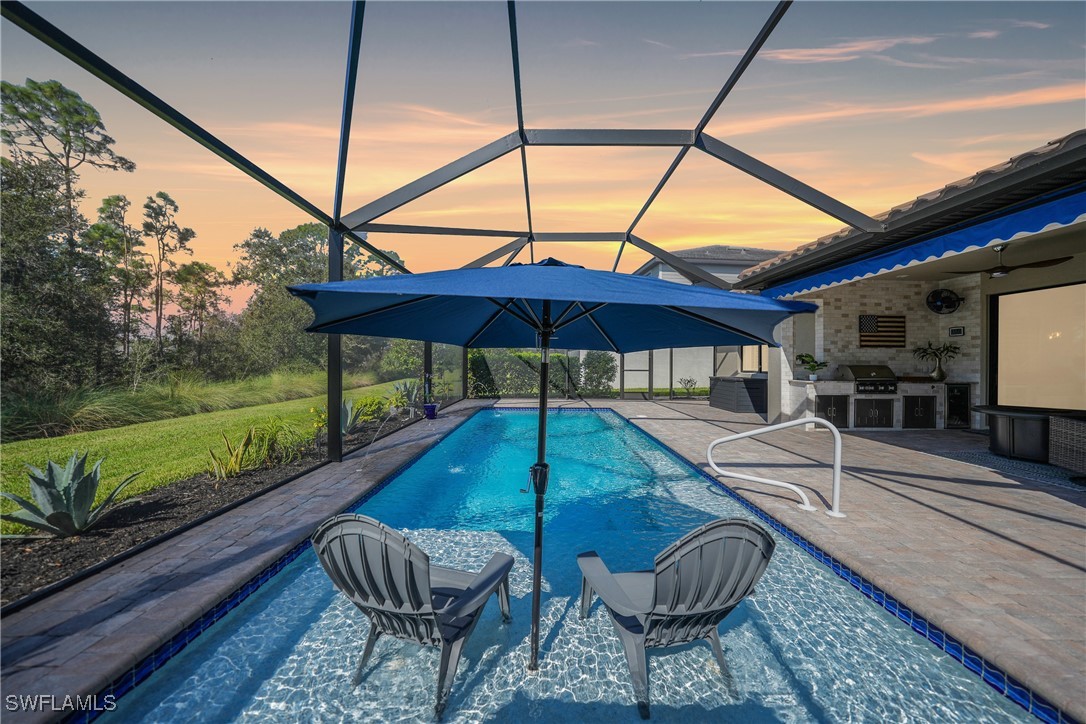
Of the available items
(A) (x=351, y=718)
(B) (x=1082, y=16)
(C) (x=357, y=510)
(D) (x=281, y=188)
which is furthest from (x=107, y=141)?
(B) (x=1082, y=16)

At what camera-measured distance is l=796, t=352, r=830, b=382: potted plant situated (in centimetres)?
1164

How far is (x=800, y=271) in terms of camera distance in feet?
33.7

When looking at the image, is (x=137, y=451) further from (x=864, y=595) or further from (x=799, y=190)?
(x=799, y=190)

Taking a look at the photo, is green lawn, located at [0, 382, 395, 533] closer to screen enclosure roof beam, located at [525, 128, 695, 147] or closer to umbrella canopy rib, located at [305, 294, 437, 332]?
umbrella canopy rib, located at [305, 294, 437, 332]

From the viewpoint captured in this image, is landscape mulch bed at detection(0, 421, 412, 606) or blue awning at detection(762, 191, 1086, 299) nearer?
landscape mulch bed at detection(0, 421, 412, 606)

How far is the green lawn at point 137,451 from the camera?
513 centimetres

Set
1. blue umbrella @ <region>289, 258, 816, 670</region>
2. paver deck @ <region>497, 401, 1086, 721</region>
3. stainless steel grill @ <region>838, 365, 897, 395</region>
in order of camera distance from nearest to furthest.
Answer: blue umbrella @ <region>289, 258, 816, 670</region> < paver deck @ <region>497, 401, 1086, 721</region> < stainless steel grill @ <region>838, 365, 897, 395</region>

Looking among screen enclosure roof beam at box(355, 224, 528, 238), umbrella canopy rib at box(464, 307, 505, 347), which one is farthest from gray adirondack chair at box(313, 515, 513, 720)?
screen enclosure roof beam at box(355, 224, 528, 238)

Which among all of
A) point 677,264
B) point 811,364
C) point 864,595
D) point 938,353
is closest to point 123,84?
point 864,595

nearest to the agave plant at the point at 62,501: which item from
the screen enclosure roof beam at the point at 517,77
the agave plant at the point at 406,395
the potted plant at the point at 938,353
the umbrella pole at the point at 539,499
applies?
the umbrella pole at the point at 539,499

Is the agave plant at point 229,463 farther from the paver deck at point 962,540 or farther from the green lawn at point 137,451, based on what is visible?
the paver deck at point 962,540

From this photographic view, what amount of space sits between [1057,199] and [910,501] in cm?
364

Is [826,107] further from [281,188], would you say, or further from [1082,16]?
[281,188]

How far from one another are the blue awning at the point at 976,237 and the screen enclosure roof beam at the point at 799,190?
62 cm
